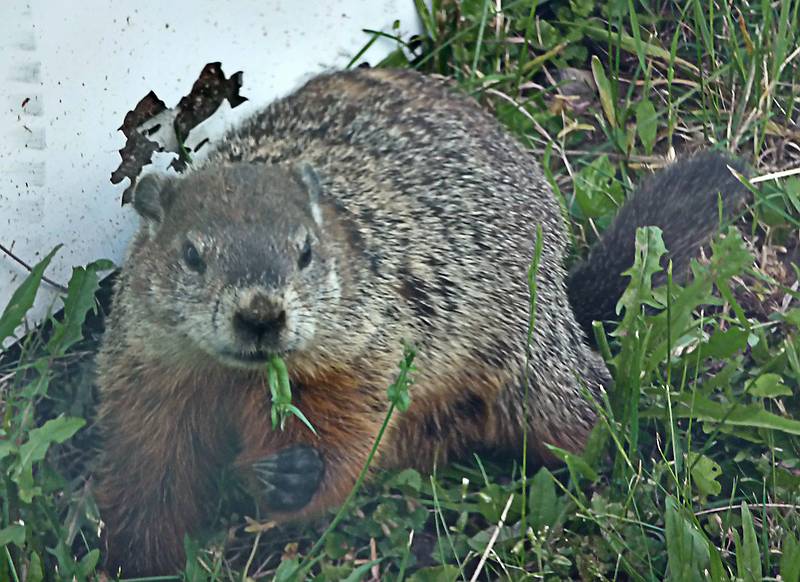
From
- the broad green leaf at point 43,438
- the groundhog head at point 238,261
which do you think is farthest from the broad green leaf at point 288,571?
the broad green leaf at point 43,438

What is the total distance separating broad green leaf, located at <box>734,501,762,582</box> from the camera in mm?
2857

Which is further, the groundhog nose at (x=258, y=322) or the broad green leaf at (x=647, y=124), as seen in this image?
the broad green leaf at (x=647, y=124)

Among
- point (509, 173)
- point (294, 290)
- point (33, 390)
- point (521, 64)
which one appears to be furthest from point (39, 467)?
point (521, 64)

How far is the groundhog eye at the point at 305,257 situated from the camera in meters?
3.09

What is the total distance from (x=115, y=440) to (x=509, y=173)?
4.62ft

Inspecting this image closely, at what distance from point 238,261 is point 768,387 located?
146 centimetres

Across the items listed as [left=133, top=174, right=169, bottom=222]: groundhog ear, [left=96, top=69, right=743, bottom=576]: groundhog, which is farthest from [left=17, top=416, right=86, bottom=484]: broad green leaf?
[left=133, top=174, right=169, bottom=222]: groundhog ear

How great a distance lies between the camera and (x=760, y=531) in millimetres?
3219

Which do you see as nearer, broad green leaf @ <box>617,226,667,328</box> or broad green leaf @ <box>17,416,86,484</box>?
broad green leaf @ <box>17,416,86,484</box>

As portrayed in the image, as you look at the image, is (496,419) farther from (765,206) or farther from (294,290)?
(765,206)

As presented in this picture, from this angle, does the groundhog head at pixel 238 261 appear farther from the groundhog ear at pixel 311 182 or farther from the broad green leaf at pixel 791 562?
the broad green leaf at pixel 791 562

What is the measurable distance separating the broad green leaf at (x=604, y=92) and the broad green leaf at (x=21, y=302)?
2049 millimetres

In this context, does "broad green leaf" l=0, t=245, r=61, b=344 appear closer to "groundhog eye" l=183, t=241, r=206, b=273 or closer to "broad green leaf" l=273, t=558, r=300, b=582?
"groundhog eye" l=183, t=241, r=206, b=273

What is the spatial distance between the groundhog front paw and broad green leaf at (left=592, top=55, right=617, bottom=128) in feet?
6.12
